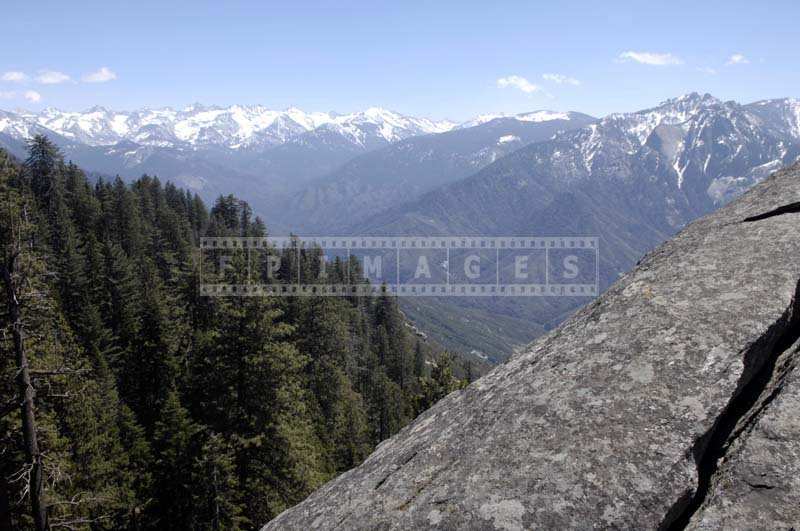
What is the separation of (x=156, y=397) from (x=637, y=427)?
4312cm

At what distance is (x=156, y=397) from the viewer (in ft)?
132

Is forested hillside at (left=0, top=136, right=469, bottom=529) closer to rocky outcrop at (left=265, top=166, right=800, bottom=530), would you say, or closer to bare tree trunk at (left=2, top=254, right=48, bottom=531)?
bare tree trunk at (left=2, top=254, right=48, bottom=531)

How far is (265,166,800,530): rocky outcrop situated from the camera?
3.76m

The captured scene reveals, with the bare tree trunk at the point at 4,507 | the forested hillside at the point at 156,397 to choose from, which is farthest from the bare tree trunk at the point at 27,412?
the bare tree trunk at the point at 4,507

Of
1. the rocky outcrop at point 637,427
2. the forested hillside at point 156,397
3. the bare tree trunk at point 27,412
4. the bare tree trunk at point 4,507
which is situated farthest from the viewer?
the bare tree trunk at point 4,507

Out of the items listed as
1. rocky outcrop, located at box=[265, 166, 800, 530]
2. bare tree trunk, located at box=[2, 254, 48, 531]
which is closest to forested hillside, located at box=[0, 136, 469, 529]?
bare tree trunk, located at box=[2, 254, 48, 531]

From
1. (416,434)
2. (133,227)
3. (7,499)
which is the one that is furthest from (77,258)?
(416,434)

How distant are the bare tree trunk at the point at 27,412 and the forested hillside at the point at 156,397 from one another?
3 centimetres

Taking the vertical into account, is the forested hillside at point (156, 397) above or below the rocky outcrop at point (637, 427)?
below

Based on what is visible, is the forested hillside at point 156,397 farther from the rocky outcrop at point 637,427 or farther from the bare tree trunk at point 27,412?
the rocky outcrop at point 637,427

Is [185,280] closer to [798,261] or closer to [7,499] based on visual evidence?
[7,499]

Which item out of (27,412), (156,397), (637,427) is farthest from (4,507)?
(156,397)

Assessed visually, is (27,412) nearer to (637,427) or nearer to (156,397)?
(637,427)

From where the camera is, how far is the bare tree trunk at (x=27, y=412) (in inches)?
483
